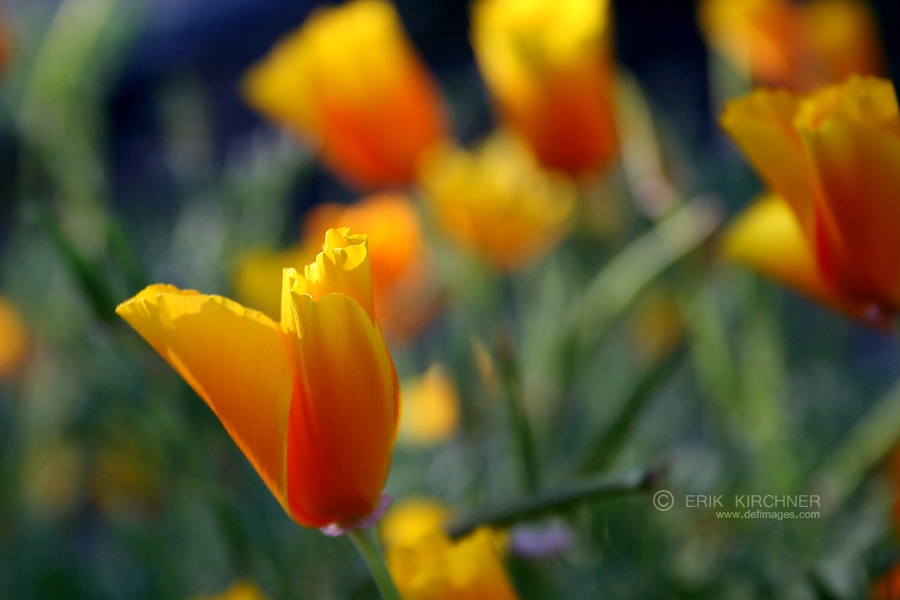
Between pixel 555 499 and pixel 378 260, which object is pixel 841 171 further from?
pixel 378 260

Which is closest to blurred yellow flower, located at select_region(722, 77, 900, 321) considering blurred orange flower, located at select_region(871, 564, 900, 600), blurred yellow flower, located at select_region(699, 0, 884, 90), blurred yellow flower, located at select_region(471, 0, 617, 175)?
blurred orange flower, located at select_region(871, 564, 900, 600)

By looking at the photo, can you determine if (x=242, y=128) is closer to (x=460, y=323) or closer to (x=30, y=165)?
(x=30, y=165)

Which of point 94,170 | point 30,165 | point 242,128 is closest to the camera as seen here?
point 94,170

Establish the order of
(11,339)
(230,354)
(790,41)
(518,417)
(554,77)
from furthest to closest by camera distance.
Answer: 1. (11,339)
2. (790,41)
3. (554,77)
4. (518,417)
5. (230,354)

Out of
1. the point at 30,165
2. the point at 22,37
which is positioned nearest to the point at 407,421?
the point at 30,165

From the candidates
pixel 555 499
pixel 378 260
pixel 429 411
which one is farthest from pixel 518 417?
pixel 429 411

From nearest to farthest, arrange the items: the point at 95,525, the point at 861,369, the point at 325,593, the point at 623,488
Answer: the point at 623,488, the point at 325,593, the point at 861,369, the point at 95,525

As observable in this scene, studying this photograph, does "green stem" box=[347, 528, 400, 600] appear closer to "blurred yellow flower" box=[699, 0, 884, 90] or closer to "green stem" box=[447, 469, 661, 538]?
"green stem" box=[447, 469, 661, 538]
